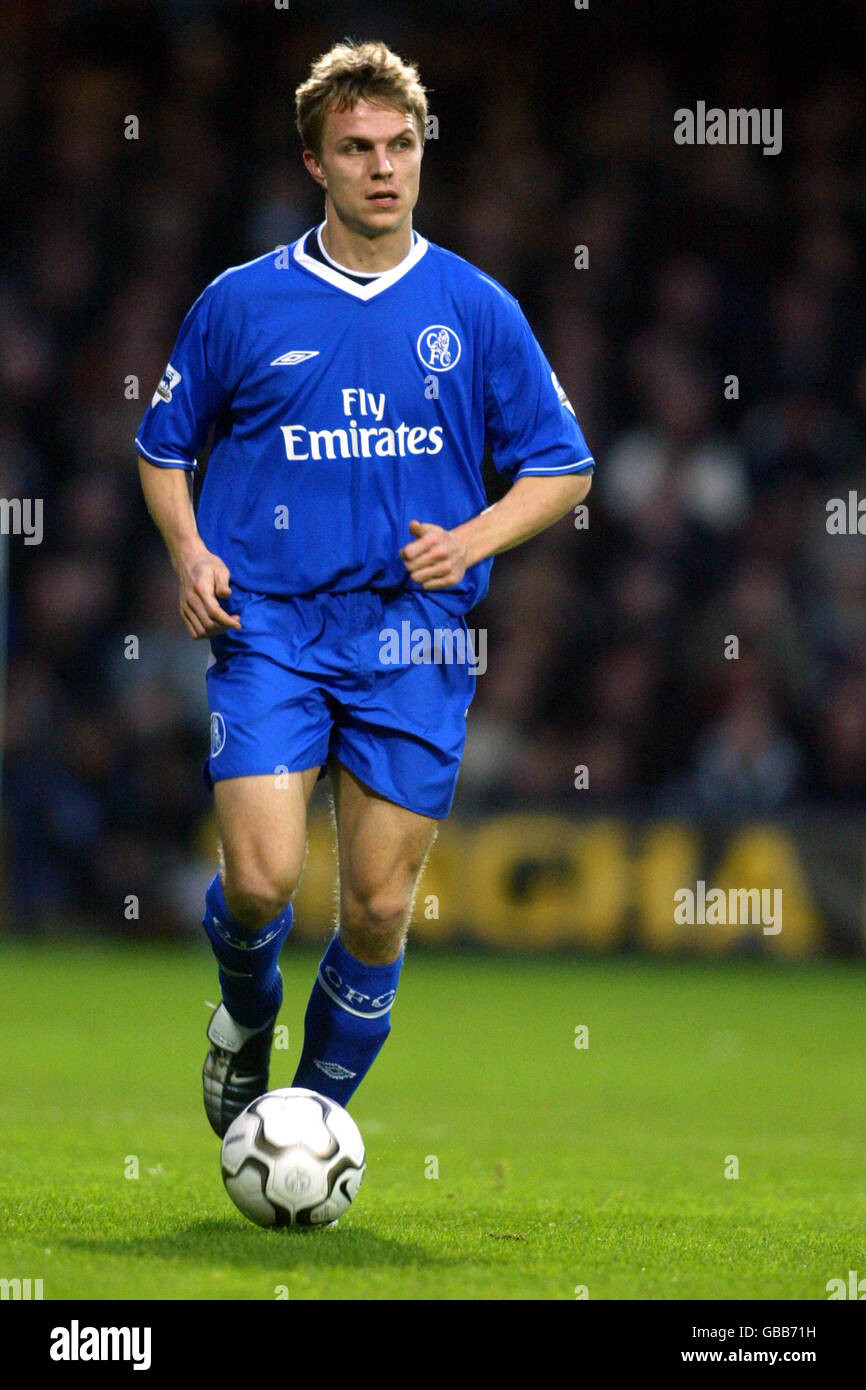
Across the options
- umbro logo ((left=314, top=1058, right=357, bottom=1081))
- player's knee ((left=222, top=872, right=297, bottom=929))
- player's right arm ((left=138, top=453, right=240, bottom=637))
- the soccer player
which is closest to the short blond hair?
the soccer player

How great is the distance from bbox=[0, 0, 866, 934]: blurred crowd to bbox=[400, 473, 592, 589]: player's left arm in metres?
7.66

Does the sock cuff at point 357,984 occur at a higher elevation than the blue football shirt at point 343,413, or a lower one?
lower

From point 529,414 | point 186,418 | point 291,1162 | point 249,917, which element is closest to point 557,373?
point 529,414

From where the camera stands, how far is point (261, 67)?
16.8 metres

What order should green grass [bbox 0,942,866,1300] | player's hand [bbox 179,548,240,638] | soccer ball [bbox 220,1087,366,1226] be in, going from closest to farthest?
green grass [bbox 0,942,866,1300], soccer ball [bbox 220,1087,366,1226], player's hand [bbox 179,548,240,638]

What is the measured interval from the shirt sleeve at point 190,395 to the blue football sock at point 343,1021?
123 cm

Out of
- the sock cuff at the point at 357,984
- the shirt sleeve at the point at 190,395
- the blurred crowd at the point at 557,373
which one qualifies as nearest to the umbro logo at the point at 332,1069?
the sock cuff at the point at 357,984

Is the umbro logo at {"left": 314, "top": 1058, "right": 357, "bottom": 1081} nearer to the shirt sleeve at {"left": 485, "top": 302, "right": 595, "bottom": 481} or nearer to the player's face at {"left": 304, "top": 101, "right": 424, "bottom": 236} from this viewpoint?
the shirt sleeve at {"left": 485, "top": 302, "right": 595, "bottom": 481}

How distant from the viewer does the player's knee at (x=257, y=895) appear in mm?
4543

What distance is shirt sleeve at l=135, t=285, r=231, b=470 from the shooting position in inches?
188

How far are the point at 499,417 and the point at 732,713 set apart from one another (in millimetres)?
8265

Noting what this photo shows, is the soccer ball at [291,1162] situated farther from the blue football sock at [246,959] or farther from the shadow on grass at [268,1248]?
the blue football sock at [246,959]

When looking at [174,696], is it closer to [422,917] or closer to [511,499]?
[422,917]
